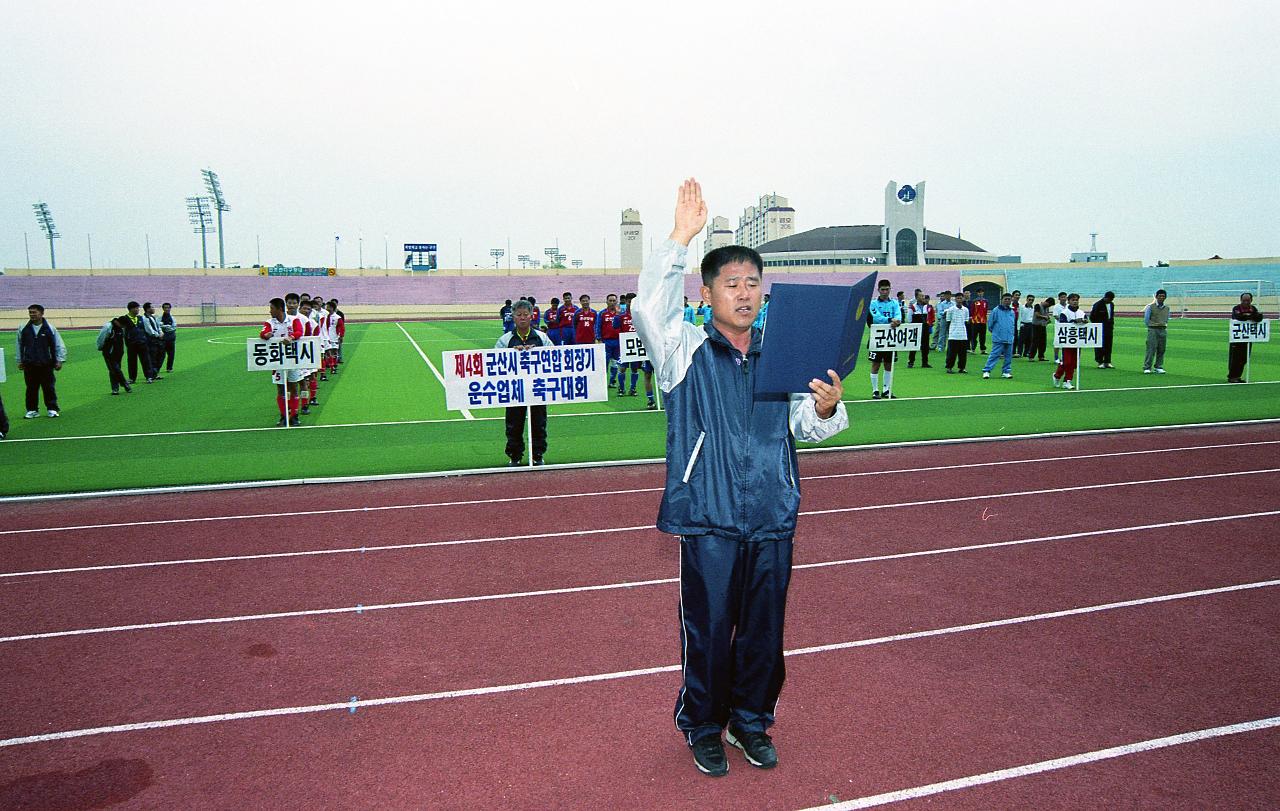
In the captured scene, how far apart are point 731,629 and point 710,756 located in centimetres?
65

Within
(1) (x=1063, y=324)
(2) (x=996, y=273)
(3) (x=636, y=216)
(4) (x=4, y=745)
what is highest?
(3) (x=636, y=216)

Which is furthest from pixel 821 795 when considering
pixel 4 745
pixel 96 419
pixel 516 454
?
pixel 96 419

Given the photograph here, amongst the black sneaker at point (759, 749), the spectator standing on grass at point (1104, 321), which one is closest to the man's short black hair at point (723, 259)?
the black sneaker at point (759, 749)

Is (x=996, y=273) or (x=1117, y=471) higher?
(x=996, y=273)

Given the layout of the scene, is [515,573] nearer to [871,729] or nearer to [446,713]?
[446,713]

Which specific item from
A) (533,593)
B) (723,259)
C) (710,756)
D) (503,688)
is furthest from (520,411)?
(723,259)

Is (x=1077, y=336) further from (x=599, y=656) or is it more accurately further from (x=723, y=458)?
(x=723, y=458)

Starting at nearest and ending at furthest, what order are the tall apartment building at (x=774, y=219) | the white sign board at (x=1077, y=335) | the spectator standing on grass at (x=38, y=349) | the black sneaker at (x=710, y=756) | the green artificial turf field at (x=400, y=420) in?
1. the black sneaker at (x=710, y=756)
2. the green artificial turf field at (x=400, y=420)
3. the spectator standing on grass at (x=38, y=349)
4. the white sign board at (x=1077, y=335)
5. the tall apartment building at (x=774, y=219)

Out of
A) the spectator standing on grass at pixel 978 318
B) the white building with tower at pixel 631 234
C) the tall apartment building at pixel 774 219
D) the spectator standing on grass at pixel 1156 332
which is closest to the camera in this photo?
the spectator standing on grass at pixel 1156 332

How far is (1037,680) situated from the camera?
477 cm

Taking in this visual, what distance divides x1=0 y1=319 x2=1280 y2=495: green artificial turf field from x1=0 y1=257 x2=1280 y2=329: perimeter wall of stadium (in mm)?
46627

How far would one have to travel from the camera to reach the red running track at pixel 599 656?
387 cm

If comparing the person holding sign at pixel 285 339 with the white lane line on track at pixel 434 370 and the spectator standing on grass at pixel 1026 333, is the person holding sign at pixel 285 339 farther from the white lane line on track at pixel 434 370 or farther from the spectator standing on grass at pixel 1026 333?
the spectator standing on grass at pixel 1026 333

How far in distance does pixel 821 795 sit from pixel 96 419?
15.6 m
